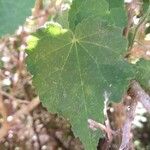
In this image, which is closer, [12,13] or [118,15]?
[12,13]

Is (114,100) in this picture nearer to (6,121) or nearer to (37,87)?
(37,87)

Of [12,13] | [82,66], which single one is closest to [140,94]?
[82,66]

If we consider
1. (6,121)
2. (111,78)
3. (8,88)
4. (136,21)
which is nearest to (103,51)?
(111,78)

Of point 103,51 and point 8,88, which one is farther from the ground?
point 103,51

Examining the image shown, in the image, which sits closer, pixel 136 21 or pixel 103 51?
pixel 103 51

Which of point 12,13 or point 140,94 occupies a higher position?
point 12,13

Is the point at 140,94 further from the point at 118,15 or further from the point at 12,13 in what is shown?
the point at 12,13
